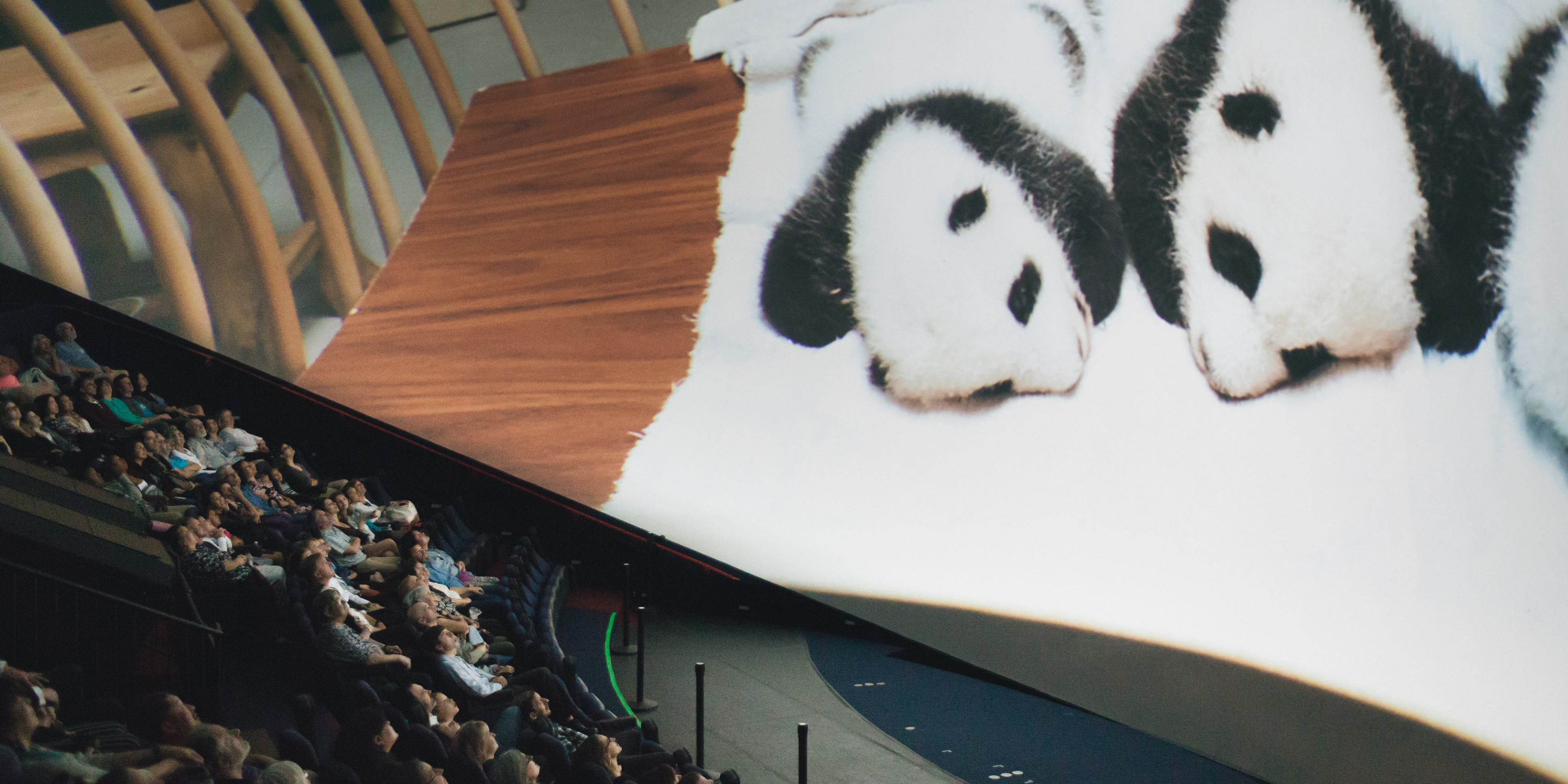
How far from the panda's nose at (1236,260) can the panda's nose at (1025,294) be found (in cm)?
43

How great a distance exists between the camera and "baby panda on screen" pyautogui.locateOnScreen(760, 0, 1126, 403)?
2666 millimetres

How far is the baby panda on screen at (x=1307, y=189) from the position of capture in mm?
2227

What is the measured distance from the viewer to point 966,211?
2801 millimetres

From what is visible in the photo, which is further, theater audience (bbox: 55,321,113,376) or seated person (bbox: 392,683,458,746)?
theater audience (bbox: 55,321,113,376)

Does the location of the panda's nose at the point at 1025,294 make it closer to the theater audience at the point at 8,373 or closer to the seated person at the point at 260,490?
the seated person at the point at 260,490

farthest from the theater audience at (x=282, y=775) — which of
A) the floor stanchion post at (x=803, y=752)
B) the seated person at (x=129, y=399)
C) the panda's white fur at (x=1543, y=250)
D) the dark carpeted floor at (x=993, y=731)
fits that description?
the panda's white fur at (x=1543, y=250)

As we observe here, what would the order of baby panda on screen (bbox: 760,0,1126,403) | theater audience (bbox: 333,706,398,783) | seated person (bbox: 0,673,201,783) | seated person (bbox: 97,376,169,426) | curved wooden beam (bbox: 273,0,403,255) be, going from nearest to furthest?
seated person (bbox: 0,673,201,783)
theater audience (bbox: 333,706,398,783)
seated person (bbox: 97,376,169,426)
baby panda on screen (bbox: 760,0,1126,403)
curved wooden beam (bbox: 273,0,403,255)

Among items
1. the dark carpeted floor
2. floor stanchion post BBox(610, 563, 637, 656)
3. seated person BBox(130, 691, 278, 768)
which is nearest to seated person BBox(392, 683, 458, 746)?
seated person BBox(130, 691, 278, 768)

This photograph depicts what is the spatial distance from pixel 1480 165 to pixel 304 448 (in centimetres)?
311

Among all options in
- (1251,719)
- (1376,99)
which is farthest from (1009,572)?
(1376,99)

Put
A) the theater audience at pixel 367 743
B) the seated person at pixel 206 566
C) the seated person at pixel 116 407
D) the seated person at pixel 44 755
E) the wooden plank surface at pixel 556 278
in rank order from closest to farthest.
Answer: the seated person at pixel 44 755, the theater audience at pixel 367 743, the seated person at pixel 206 566, the seated person at pixel 116 407, the wooden plank surface at pixel 556 278

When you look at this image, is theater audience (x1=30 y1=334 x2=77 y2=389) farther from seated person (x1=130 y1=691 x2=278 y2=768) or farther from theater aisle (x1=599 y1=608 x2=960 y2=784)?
seated person (x1=130 y1=691 x2=278 y2=768)

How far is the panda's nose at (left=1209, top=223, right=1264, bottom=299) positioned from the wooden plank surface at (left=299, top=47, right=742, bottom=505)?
53.3 inches

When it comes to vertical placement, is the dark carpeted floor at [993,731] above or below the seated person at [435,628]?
below
